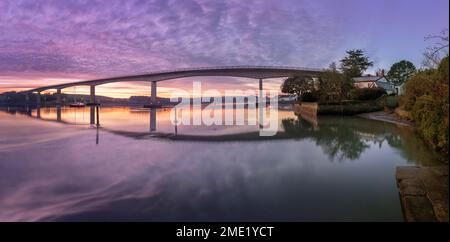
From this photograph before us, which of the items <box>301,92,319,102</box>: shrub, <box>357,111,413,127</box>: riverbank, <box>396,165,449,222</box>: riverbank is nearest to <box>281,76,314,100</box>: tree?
<box>301,92,319,102</box>: shrub

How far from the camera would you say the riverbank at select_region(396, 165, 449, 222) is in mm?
5215

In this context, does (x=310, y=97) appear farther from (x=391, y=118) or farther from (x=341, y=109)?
(x=391, y=118)

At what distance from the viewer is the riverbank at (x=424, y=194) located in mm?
5215

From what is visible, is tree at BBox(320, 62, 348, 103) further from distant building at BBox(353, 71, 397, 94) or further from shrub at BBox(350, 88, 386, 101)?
distant building at BBox(353, 71, 397, 94)

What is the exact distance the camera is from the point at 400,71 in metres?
70.0

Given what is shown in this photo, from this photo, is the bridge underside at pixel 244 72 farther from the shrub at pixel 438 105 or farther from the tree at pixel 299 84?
the shrub at pixel 438 105

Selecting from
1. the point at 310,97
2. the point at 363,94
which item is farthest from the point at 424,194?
the point at 310,97

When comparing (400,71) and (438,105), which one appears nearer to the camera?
(438,105)

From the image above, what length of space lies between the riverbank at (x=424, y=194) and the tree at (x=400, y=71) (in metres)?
69.7

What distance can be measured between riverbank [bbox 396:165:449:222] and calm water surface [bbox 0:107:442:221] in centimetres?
43

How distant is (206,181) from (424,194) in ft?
17.5

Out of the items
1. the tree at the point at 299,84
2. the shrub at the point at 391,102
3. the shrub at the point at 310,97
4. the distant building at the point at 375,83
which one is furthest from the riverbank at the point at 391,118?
the distant building at the point at 375,83
